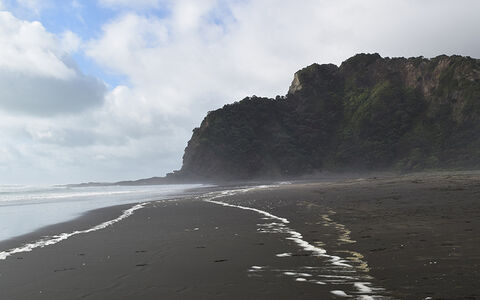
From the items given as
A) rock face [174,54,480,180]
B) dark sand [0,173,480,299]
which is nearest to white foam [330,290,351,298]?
dark sand [0,173,480,299]

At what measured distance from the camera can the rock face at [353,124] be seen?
359ft

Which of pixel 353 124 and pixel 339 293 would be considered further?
pixel 353 124

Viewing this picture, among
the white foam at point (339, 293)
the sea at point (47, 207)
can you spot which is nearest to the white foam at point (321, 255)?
the white foam at point (339, 293)

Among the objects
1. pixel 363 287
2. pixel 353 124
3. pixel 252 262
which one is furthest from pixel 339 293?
pixel 353 124

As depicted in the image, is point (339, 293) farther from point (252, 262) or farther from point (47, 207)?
point (47, 207)

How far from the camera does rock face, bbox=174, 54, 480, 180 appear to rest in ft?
359

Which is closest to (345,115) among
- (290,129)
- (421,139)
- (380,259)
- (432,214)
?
(290,129)

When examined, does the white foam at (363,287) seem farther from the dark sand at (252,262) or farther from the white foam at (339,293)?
the white foam at (339,293)

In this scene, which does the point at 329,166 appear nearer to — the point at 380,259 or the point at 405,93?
the point at 405,93

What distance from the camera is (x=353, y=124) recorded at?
133625mm

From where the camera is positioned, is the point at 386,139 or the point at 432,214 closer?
the point at 432,214

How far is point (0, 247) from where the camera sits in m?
14.5

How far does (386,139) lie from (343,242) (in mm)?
116797

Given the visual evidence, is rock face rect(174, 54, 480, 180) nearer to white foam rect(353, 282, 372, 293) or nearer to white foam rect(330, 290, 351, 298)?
white foam rect(353, 282, 372, 293)
